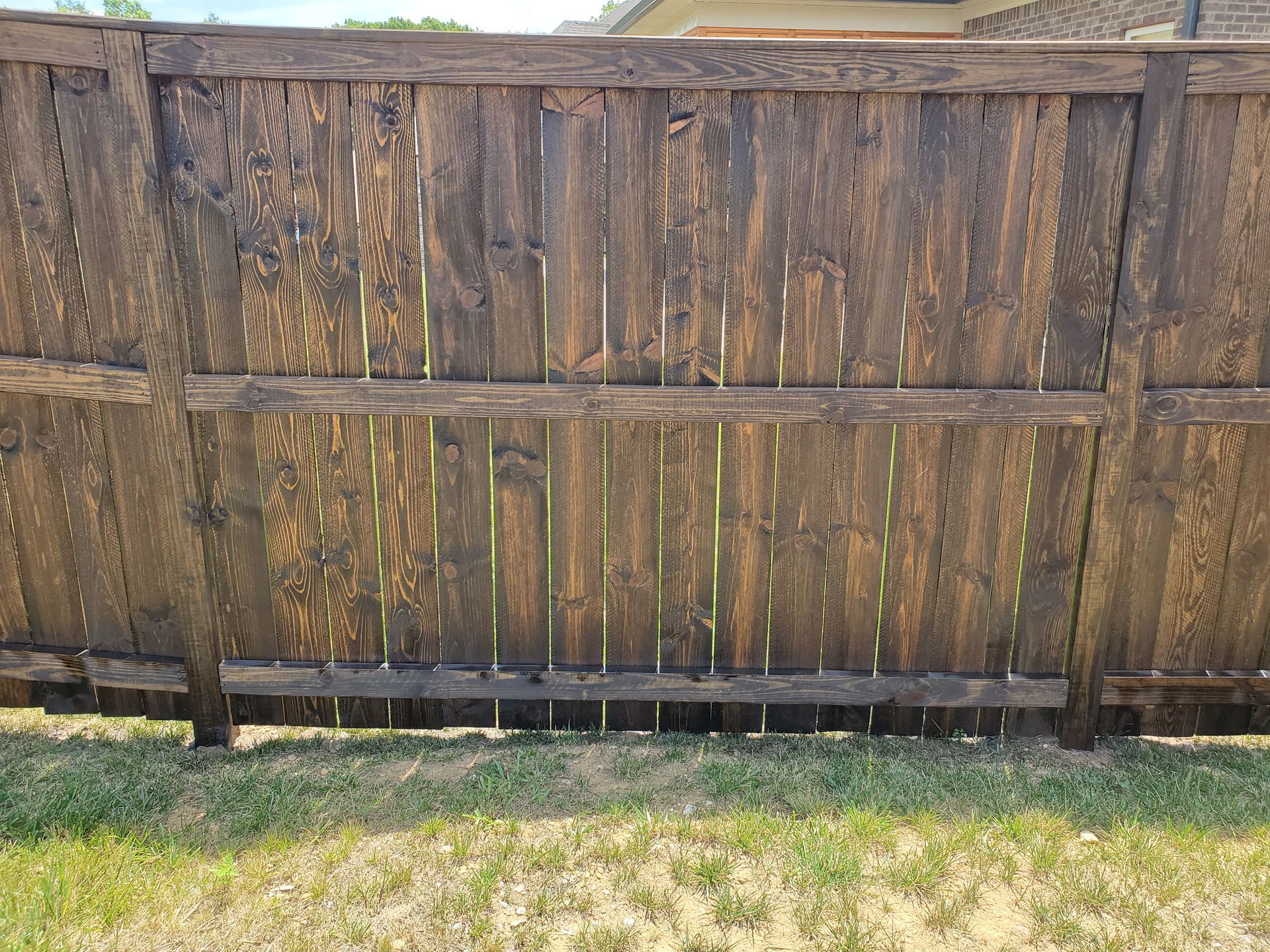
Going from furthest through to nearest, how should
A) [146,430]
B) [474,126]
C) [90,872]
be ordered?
[146,430]
[474,126]
[90,872]

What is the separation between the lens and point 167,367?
115 inches

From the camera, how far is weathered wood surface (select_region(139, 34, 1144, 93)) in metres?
2.68

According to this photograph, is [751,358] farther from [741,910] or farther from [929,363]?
[741,910]

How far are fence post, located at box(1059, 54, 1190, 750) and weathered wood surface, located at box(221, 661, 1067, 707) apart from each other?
0.47 ft

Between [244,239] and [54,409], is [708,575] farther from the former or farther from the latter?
[54,409]

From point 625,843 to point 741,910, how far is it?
43 cm

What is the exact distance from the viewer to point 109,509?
3.16 metres

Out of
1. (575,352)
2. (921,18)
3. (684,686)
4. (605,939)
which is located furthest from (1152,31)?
(605,939)

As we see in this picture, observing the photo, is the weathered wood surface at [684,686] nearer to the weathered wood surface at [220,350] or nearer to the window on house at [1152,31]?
the weathered wood surface at [220,350]

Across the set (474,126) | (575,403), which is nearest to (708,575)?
(575,403)

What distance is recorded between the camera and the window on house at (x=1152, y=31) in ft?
27.6

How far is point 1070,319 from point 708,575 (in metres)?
1.48

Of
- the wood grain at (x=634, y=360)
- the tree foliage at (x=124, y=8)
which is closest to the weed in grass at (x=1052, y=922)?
the wood grain at (x=634, y=360)

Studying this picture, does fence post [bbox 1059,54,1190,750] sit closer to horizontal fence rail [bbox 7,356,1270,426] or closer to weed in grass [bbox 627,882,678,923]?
horizontal fence rail [bbox 7,356,1270,426]
